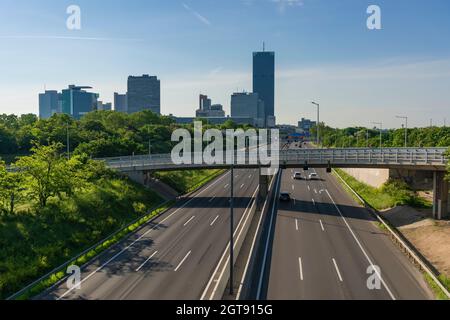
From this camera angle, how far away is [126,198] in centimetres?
4822

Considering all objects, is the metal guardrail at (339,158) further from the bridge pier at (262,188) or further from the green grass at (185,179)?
the green grass at (185,179)

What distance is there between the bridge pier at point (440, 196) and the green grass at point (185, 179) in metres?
33.8

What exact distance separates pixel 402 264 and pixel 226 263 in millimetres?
13131

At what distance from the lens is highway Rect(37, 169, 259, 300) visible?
79.7 ft

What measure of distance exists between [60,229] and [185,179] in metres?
35.7

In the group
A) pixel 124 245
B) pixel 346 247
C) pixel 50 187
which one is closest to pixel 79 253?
pixel 124 245

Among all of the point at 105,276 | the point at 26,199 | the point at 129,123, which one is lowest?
the point at 105,276

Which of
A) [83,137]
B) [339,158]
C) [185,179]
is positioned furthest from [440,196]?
[83,137]

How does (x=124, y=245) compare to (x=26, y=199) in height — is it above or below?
below

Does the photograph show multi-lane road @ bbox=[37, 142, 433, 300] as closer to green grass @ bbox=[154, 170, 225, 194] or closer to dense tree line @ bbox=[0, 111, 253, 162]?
green grass @ bbox=[154, 170, 225, 194]

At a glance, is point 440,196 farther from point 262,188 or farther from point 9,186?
point 9,186

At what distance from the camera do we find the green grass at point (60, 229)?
2766 cm

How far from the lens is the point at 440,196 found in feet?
145

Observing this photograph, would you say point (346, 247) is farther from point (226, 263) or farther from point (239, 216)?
point (239, 216)
